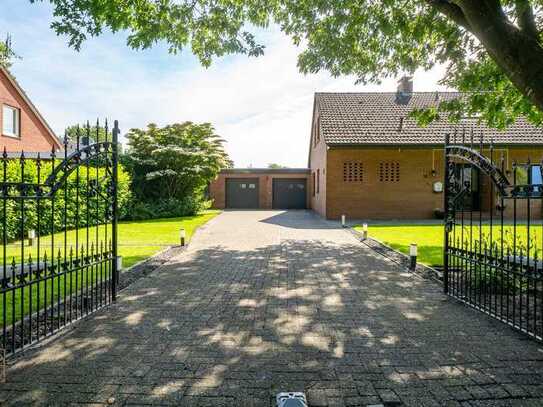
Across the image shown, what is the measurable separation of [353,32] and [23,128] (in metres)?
22.1

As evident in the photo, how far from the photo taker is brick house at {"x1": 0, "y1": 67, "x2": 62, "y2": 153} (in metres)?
21.0

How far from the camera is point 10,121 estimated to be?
21938 millimetres

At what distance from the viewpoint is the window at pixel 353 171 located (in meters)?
19.9

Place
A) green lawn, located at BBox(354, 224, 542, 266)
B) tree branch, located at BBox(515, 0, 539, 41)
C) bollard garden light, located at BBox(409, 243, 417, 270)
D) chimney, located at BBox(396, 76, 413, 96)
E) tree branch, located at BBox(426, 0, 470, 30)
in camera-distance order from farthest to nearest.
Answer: chimney, located at BBox(396, 76, 413, 96) → green lawn, located at BBox(354, 224, 542, 266) → bollard garden light, located at BBox(409, 243, 417, 270) → tree branch, located at BBox(426, 0, 470, 30) → tree branch, located at BBox(515, 0, 539, 41)

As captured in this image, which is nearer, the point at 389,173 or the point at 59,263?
the point at 59,263

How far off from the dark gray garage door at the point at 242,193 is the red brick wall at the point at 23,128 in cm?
1414

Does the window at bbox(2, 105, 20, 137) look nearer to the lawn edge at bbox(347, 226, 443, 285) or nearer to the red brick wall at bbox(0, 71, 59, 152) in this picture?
the red brick wall at bbox(0, 71, 59, 152)

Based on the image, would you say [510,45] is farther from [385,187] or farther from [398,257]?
[385,187]

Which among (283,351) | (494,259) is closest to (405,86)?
(494,259)

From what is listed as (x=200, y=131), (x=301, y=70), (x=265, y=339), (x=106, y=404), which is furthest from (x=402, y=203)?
(x=106, y=404)

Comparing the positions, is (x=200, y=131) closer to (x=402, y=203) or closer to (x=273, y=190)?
(x=273, y=190)

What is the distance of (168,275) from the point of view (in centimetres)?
740

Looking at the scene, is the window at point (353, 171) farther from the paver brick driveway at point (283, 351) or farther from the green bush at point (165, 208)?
the paver brick driveway at point (283, 351)

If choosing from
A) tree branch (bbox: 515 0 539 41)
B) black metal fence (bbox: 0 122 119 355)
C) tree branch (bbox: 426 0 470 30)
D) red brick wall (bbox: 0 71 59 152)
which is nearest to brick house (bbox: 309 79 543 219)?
tree branch (bbox: 426 0 470 30)
